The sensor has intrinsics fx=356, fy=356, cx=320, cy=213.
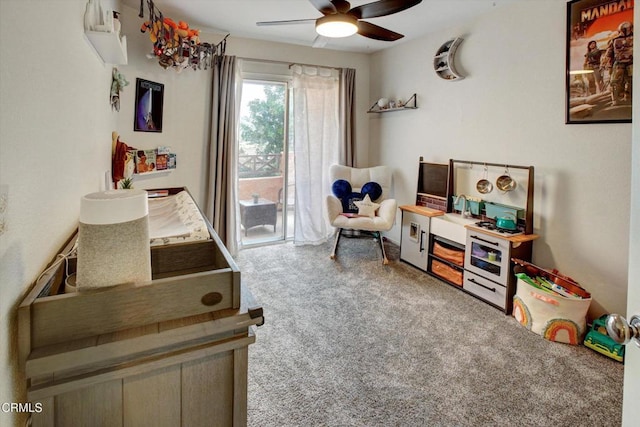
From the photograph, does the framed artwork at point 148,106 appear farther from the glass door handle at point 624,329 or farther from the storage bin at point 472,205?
the glass door handle at point 624,329

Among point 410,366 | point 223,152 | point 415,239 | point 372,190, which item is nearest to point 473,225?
point 415,239

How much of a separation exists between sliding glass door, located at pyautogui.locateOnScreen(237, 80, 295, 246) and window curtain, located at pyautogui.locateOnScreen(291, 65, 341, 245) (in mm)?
170

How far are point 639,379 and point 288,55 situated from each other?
14.2 ft

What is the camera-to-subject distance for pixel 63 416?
0.86 metres

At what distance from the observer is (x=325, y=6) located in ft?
7.32

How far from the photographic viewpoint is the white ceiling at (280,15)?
3.03 meters

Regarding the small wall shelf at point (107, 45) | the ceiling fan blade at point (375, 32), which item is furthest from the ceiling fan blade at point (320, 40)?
the small wall shelf at point (107, 45)

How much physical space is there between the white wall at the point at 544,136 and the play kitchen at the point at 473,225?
131 millimetres

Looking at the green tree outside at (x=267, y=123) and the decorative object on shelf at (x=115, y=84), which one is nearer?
the decorative object on shelf at (x=115, y=84)

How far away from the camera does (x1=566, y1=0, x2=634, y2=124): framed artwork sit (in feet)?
7.55

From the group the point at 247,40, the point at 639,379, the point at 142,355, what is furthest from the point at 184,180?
the point at 639,379

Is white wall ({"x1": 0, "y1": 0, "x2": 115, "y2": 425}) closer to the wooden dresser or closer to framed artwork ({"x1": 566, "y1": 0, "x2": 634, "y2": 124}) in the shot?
the wooden dresser

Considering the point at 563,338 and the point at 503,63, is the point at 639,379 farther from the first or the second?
the point at 503,63

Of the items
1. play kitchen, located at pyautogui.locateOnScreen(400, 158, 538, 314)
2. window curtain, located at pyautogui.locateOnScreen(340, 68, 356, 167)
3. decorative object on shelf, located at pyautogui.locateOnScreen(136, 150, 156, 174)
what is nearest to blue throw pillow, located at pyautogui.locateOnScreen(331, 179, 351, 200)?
window curtain, located at pyautogui.locateOnScreen(340, 68, 356, 167)
